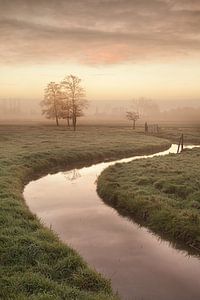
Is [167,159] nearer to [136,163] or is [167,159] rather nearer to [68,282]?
[136,163]

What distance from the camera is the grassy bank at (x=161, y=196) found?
18250mm

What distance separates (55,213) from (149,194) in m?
5.52

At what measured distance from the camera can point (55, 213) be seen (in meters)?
22.0

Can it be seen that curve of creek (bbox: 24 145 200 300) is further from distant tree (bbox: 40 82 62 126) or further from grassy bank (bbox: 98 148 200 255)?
distant tree (bbox: 40 82 62 126)

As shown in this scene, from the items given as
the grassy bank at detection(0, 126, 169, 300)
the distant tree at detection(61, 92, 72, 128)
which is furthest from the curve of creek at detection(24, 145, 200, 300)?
the distant tree at detection(61, 92, 72, 128)

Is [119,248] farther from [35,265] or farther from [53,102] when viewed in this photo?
[53,102]

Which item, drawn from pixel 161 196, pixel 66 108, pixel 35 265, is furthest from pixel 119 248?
pixel 66 108

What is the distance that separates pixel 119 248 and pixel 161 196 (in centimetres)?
658

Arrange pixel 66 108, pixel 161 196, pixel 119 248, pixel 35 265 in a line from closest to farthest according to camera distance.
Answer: pixel 35 265, pixel 119 248, pixel 161 196, pixel 66 108

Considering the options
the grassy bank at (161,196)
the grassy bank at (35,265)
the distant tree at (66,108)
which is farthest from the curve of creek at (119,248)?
the distant tree at (66,108)

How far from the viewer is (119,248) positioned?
16.8 metres

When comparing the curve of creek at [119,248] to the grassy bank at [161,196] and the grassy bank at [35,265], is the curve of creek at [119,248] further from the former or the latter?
the grassy bank at [35,265]

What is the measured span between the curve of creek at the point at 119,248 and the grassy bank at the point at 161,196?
757mm

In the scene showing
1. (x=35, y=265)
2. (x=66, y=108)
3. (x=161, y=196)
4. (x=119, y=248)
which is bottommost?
(x=119, y=248)
